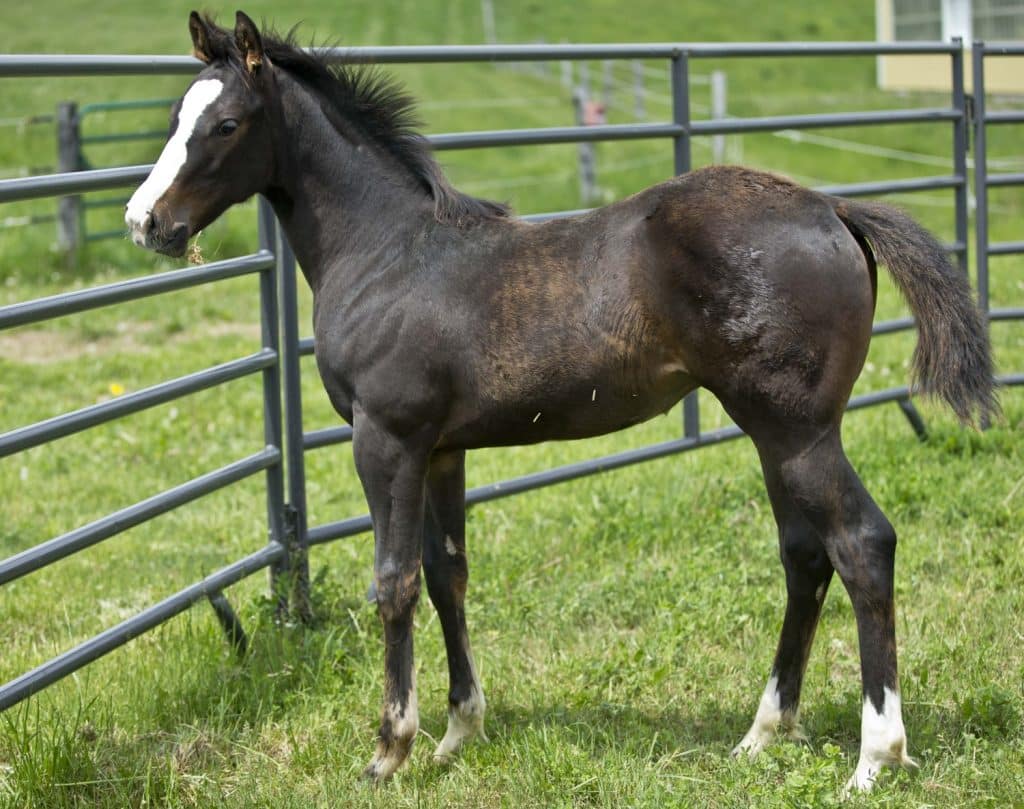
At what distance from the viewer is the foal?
9.87 feet

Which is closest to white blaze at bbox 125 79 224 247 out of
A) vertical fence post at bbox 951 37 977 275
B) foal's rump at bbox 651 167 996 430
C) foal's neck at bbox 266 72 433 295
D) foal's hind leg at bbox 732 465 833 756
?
foal's neck at bbox 266 72 433 295

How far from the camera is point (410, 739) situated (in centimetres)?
333

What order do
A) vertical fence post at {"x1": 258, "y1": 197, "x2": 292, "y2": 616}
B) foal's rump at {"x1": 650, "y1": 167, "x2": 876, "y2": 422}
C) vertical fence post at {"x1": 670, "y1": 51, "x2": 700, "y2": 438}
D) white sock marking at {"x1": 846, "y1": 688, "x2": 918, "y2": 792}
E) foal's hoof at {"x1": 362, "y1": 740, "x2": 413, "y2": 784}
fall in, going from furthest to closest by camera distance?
1. vertical fence post at {"x1": 670, "y1": 51, "x2": 700, "y2": 438}
2. vertical fence post at {"x1": 258, "y1": 197, "x2": 292, "y2": 616}
3. foal's hoof at {"x1": 362, "y1": 740, "x2": 413, "y2": 784}
4. white sock marking at {"x1": 846, "y1": 688, "x2": 918, "y2": 792}
5. foal's rump at {"x1": 650, "y1": 167, "x2": 876, "y2": 422}

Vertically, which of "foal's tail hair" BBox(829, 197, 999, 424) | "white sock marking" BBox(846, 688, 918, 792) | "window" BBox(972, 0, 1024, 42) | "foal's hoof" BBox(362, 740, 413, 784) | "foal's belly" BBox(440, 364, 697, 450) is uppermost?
"window" BBox(972, 0, 1024, 42)

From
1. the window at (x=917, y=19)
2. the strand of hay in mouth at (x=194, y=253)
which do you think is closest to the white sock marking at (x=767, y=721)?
the strand of hay in mouth at (x=194, y=253)

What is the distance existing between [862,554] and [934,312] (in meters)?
0.67

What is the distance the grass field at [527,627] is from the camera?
3.19 meters

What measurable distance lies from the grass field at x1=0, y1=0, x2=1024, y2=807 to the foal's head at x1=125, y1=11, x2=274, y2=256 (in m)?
0.79

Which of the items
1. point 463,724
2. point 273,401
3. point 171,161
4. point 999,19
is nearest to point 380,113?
point 171,161

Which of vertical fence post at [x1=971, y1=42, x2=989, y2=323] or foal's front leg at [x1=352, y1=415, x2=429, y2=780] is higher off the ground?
vertical fence post at [x1=971, y1=42, x2=989, y2=323]

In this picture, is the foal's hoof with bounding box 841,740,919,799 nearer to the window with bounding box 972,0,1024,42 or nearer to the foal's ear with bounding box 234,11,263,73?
the foal's ear with bounding box 234,11,263,73

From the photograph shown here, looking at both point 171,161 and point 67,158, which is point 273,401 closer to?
point 171,161

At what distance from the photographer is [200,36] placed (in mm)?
3215

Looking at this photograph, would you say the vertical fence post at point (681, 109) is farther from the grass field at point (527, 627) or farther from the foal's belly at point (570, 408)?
the foal's belly at point (570, 408)
